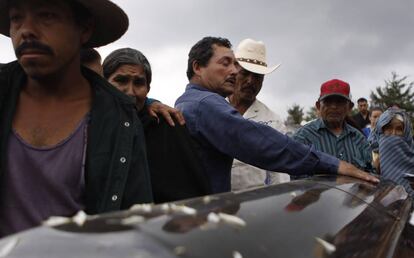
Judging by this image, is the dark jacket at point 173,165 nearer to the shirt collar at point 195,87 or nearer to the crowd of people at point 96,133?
the crowd of people at point 96,133

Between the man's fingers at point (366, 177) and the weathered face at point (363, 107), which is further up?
the weathered face at point (363, 107)

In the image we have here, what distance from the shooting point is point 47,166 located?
67.4 inches

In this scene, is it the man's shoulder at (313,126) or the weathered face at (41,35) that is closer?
the weathered face at (41,35)

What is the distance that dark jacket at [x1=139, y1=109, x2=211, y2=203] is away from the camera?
2.18 m

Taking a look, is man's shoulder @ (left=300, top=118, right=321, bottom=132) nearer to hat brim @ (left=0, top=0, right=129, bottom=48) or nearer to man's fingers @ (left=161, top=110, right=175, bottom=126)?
man's fingers @ (left=161, top=110, right=175, bottom=126)

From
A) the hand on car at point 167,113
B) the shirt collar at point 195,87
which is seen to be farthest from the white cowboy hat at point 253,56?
the hand on car at point 167,113

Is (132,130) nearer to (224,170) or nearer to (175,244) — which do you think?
(224,170)

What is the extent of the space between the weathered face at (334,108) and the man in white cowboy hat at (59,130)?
247 cm

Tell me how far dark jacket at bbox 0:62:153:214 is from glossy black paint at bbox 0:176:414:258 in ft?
1.77

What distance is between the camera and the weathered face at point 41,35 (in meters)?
1.74

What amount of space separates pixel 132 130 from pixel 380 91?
4760 centimetres

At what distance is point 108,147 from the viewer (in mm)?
1821

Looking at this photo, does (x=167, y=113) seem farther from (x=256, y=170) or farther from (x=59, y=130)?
(x=256, y=170)

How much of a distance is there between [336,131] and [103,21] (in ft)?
8.21
